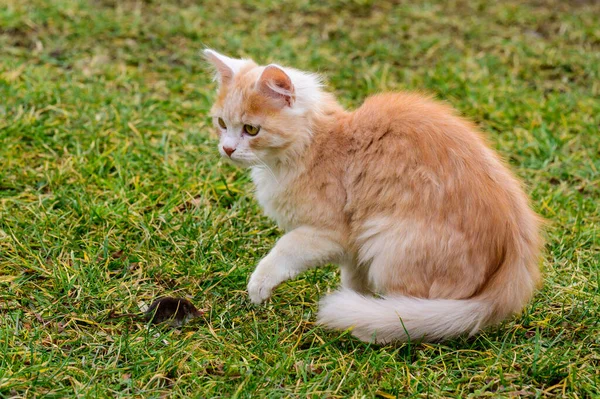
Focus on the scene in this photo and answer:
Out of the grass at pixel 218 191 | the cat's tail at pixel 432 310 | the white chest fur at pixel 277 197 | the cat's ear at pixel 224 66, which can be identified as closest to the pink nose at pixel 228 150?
the white chest fur at pixel 277 197

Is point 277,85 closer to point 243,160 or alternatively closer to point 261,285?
point 243,160

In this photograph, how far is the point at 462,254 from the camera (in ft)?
10.5

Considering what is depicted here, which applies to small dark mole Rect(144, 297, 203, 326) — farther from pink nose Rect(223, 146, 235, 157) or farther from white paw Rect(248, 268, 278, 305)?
pink nose Rect(223, 146, 235, 157)

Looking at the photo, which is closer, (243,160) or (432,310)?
(432,310)

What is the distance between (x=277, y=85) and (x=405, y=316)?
3.91ft

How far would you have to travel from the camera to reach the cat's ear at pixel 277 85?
337 centimetres

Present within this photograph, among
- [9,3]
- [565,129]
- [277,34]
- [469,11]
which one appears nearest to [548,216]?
[565,129]

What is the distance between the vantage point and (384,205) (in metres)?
3.35

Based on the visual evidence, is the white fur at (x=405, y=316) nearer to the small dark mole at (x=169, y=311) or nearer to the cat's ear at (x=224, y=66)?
the small dark mole at (x=169, y=311)

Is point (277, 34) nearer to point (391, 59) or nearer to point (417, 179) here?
point (391, 59)

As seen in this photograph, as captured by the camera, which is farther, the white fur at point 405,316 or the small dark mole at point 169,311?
the small dark mole at point 169,311

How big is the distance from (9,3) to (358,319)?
505 cm

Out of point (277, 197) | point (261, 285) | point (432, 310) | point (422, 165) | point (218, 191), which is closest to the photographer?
point (432, 310)

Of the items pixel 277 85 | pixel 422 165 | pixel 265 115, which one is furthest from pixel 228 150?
pixel 422 165
